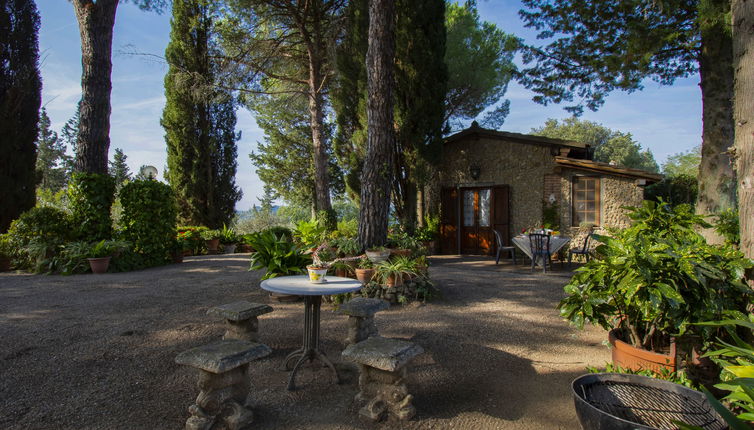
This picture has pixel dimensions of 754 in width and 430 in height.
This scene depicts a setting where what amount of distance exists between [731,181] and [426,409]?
644cm

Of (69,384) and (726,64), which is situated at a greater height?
(726,64)

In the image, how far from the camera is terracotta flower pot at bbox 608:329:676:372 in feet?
7.32

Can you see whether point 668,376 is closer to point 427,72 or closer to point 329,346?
point 329,346

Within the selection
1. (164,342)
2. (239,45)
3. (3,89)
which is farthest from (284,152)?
(164,342)

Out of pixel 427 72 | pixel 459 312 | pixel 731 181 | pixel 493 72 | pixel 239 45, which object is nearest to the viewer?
pixel 459 312

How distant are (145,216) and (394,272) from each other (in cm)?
546

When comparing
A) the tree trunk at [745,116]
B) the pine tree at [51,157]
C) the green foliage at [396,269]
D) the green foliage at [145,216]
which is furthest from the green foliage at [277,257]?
the pine tree at [51,157]

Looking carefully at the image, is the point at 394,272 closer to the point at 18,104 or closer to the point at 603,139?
the point at 18,104

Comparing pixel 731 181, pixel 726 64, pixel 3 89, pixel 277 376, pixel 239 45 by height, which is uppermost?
pixel 239 45

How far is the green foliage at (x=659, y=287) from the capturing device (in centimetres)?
205

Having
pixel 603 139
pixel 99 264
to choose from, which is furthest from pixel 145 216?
pixel 603 139

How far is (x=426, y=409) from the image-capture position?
2316 mm

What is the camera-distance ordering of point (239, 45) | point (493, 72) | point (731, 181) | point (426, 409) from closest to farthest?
1. point (426, 409)
2. point (731, 181)
3. point (239, 45)
4. point (493, 72)

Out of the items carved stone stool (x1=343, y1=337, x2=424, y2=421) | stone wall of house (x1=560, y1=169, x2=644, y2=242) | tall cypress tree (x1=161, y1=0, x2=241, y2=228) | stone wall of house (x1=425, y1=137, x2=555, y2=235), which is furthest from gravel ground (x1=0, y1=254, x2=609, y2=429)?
tall cypress tree (x1=161, y1=0, x2=241, y2=228)
